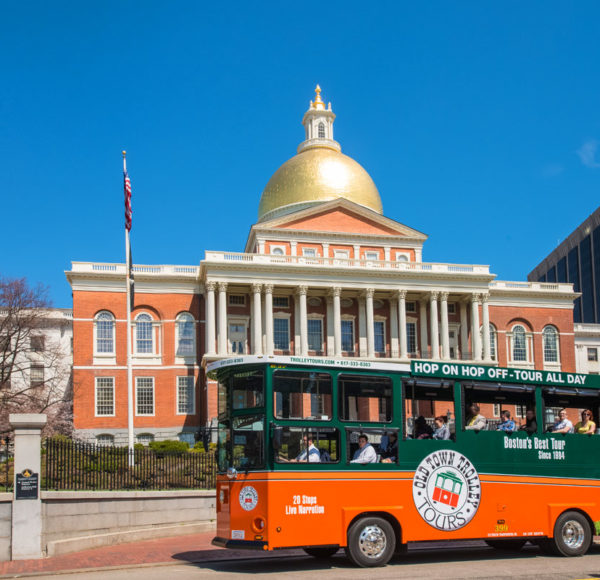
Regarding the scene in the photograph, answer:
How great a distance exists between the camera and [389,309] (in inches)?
2425

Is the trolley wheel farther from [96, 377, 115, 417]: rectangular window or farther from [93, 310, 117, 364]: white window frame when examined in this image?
[93, 310, 117, 364]: white window frame

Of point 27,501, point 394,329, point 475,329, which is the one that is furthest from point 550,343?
point 27,501

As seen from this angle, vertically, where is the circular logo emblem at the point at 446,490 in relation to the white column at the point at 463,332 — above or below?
below

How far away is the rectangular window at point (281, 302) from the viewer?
60.0 m

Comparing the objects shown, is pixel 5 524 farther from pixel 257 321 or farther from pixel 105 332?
pixel 105 332

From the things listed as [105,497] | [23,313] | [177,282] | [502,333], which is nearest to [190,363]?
[177,282]

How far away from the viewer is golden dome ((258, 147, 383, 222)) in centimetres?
6625

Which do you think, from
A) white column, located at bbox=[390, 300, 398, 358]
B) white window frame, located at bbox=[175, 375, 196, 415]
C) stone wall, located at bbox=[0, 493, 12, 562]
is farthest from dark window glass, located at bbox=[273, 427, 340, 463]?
white column, located at bbox=[390, 300, 398, 358]

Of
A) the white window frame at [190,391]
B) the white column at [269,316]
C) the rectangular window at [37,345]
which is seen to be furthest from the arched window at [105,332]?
the white column at [269,316]

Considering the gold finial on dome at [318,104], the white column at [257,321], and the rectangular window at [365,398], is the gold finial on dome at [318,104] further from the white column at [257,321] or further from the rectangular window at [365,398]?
the rectangular window at [365,398]

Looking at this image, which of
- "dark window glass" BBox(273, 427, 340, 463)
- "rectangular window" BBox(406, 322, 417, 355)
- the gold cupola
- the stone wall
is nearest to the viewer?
"dark window glass" BBox(273, 427, 340, 463)

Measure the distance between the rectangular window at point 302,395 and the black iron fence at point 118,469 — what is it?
783 centimetres

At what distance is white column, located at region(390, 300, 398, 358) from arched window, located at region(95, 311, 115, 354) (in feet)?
64.7

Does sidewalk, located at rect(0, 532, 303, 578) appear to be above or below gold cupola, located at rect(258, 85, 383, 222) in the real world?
below
